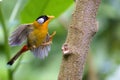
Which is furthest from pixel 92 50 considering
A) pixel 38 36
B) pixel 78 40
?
pixel 78 40

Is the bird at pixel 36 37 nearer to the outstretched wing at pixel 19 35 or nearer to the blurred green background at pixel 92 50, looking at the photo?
the outstretched wing at pixel 19 35

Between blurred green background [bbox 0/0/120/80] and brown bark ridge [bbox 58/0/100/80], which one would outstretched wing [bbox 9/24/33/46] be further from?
blurred green background [bbox 0/0/120/80]

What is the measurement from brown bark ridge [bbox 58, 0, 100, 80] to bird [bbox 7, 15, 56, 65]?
0.12 metres

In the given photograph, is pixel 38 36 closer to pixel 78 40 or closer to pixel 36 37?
pixel 36 37

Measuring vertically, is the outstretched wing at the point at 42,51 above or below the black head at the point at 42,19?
below

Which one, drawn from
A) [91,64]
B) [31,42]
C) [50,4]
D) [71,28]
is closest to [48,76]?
[91,64]

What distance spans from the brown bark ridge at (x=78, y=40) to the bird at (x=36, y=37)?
12 cm

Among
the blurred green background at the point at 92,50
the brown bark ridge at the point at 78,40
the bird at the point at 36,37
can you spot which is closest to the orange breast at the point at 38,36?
the bird at the point at 36,37

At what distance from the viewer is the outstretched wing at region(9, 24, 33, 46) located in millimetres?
808

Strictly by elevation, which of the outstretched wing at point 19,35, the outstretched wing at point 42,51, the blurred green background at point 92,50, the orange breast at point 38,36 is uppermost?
the outstretched wing at point 19,35

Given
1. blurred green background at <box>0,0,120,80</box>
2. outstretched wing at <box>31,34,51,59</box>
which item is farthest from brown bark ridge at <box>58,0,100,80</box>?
blurred green background at <box>0,0,120,80</box>

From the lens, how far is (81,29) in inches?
28.1

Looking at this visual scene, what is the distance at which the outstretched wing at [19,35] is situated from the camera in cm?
81

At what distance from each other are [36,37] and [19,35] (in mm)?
50
